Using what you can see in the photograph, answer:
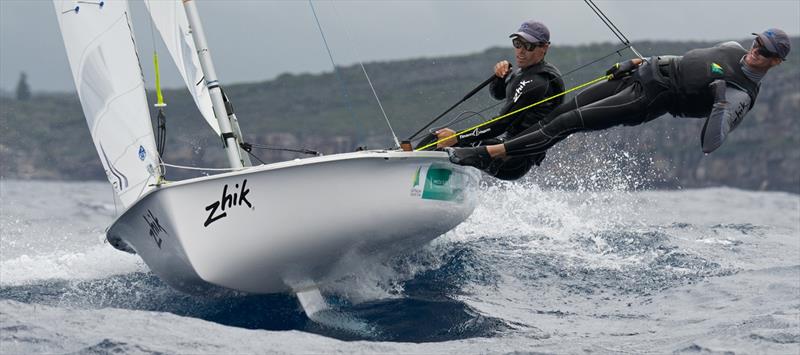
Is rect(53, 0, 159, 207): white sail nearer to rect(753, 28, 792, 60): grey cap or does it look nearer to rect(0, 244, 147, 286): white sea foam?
rect(0, 244, 147, 286): white sea foam

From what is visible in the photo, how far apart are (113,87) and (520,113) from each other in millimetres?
3216

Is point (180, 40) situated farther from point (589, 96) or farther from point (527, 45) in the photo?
point (589, 96)

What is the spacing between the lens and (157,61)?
848 cm

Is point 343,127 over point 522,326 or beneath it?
beneath

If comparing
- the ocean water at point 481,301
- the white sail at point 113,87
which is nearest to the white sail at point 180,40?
the white sail at point 113,87

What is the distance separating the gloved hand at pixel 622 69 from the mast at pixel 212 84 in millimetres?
2903

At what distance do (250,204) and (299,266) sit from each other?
0.66 meters

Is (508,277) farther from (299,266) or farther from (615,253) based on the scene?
(299,266)

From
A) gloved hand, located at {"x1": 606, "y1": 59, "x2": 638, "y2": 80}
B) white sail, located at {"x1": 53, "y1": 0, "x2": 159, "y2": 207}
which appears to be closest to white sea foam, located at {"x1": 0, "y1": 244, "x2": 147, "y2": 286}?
white sail, located at {"x1": 53, "y1": 0, "x2": 159, "y2": 207}

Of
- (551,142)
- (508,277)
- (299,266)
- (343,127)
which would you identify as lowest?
(343,127)

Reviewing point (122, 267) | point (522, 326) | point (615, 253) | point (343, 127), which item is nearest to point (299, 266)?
point (522, 326)

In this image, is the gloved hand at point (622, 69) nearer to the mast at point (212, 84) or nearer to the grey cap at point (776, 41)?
the grey cap at point (776, 41)

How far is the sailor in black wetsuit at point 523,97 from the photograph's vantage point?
8.41 meters

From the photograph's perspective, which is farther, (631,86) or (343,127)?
(343,127)
